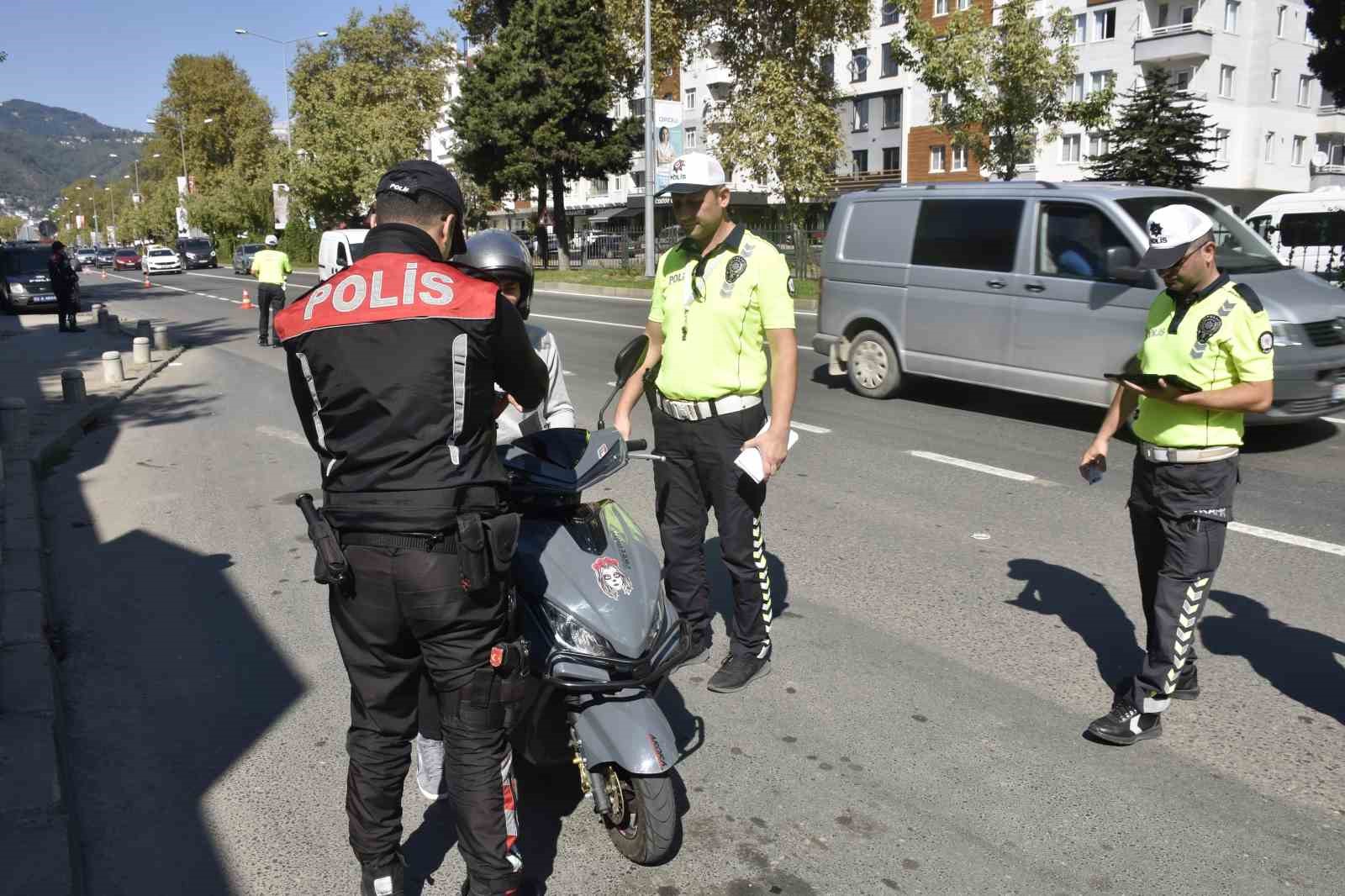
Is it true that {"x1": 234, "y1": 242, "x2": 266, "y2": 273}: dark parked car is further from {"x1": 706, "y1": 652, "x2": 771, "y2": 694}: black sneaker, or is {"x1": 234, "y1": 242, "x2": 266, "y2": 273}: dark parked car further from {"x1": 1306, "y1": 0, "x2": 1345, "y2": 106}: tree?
{"x1": 706, "y1": 652, "x2": 771, "y2": 694}: black sneaker

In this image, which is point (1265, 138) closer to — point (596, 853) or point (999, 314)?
point (999, 314)

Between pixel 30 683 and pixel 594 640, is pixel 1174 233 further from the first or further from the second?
pixel 30 683

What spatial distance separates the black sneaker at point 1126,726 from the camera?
150 inches

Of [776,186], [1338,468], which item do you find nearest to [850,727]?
[1338,468]

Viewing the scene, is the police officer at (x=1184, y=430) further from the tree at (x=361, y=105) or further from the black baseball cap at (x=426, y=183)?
the tree at (x=361, y=105)

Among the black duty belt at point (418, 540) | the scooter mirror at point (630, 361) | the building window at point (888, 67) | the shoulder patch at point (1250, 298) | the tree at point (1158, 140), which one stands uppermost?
the building window at point (888, 67)

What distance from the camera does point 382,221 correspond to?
2582mm

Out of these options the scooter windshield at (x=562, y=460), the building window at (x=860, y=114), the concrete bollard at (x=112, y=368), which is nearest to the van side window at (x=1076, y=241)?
the scooter windshield at (x=562, y=460)

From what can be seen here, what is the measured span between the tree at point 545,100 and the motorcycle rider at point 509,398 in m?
35.6

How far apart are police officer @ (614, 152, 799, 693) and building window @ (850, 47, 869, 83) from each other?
178 feet

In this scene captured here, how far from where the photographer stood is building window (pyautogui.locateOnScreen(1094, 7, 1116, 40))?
45.9 meters

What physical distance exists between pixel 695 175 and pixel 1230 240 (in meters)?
6.67

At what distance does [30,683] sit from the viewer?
4070 mm

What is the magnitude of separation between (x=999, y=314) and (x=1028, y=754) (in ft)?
20.4
